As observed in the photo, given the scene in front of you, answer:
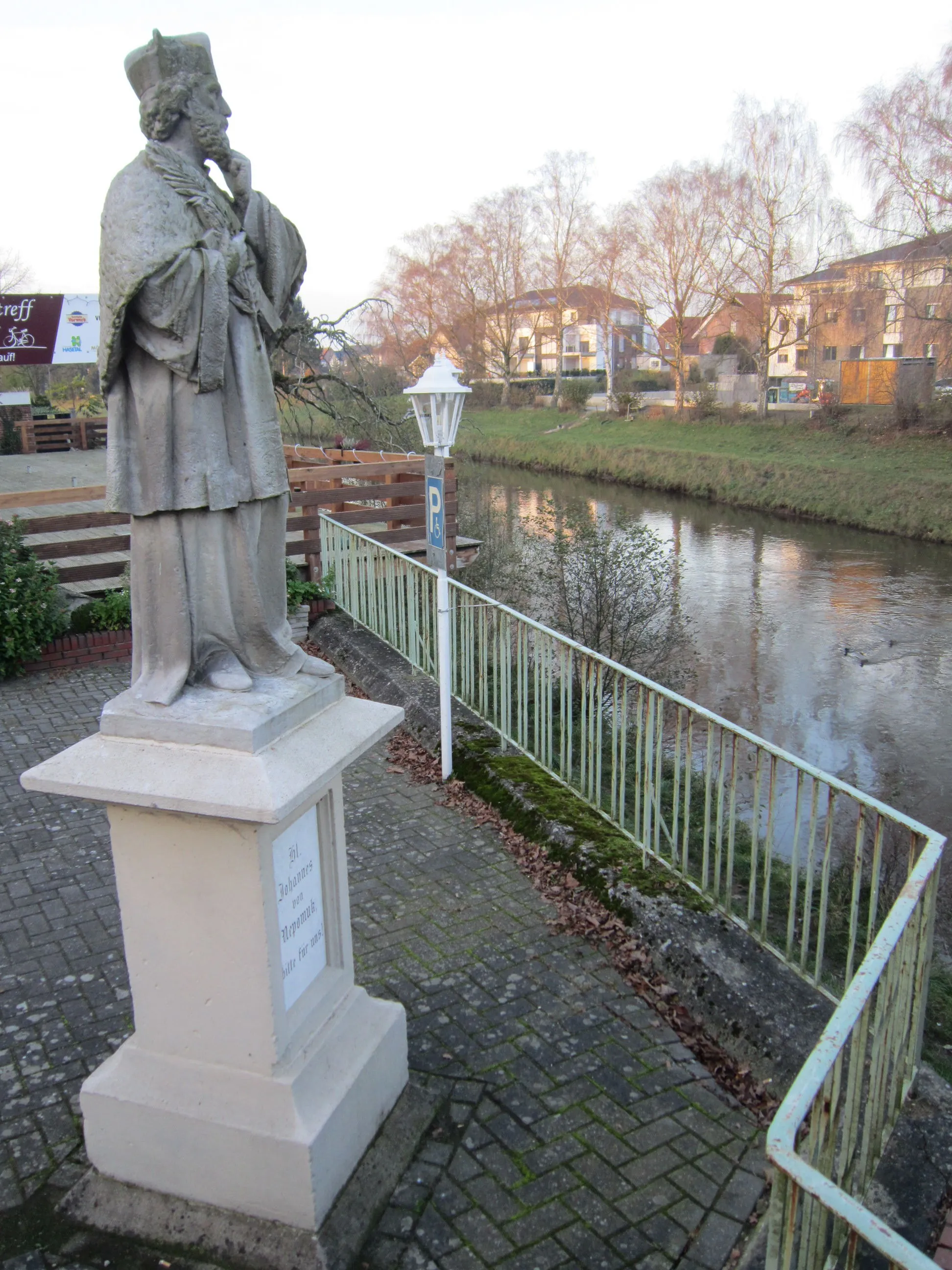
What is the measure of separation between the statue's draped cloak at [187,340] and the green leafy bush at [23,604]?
21.0 feet

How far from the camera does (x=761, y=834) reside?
7949mm

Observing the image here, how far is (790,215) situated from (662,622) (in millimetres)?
29190

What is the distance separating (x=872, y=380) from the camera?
1515 inches

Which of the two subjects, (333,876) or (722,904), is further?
(722,904)

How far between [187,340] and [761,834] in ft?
21.5

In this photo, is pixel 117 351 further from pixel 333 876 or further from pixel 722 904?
pixel 722 904

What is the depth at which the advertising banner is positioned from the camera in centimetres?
1597

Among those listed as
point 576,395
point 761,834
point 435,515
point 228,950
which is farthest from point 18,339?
point 576,395

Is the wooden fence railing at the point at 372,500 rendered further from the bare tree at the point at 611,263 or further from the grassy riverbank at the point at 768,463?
the bare tree at the point at 611,263

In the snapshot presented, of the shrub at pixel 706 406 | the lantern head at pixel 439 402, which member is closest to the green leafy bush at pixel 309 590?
the lantern head at pixel 439 402

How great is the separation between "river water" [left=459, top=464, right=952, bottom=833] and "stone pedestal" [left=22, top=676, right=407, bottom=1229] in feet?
22.0

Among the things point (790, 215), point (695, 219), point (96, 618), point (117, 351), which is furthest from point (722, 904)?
point (695, 219)

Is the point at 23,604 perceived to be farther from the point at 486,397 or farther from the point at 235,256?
the point at 486,397

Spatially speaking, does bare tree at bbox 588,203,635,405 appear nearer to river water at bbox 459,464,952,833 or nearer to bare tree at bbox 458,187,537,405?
bare tree at bbox 458,187,537,405
